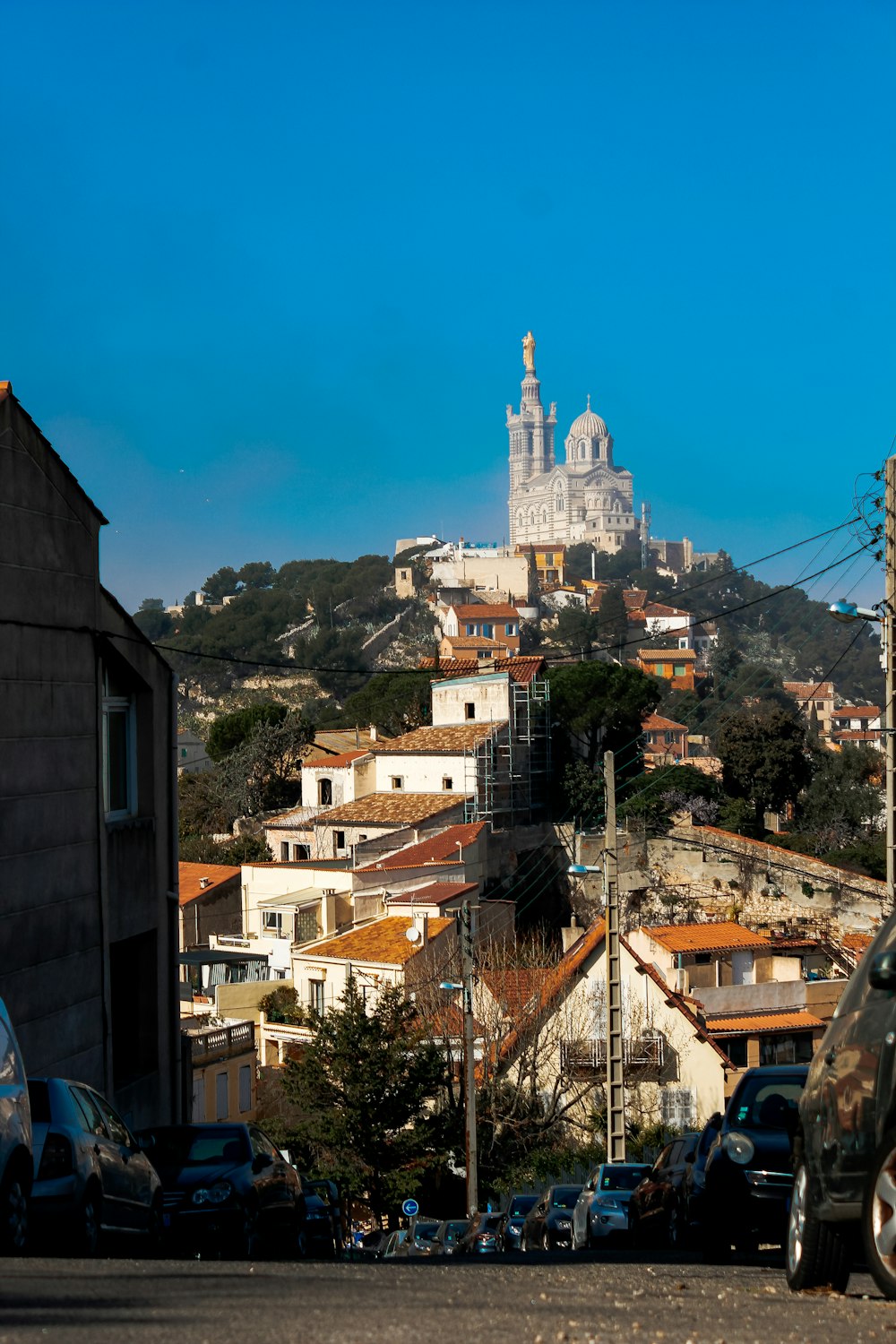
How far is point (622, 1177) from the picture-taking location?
1861 centimetres

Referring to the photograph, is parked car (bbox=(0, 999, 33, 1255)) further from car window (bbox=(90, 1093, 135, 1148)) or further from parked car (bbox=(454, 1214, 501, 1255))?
parked car (bbox=(454, 1214, 501, 1255))

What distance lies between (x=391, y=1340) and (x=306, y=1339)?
310 millimetres

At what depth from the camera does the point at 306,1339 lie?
5.59 m

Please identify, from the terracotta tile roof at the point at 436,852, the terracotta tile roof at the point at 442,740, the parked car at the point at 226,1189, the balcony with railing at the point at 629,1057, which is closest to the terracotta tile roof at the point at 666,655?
the terracotta tile roof at the point at 442,740

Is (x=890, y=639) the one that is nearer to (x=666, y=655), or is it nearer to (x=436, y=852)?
(x=436, y=852)

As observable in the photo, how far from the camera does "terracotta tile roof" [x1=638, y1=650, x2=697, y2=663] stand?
154750 mm

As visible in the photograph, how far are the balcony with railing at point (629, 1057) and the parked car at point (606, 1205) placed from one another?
2019 centimetres

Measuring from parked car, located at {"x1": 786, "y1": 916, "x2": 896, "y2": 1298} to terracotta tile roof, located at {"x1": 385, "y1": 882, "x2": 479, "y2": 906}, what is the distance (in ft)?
146

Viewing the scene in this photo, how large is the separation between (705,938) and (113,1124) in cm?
3891

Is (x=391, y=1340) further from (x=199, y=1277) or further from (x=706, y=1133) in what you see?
(x=706, y=1133)

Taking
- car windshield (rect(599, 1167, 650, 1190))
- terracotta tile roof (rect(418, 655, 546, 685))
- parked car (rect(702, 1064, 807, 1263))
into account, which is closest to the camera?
parked car (rect(702, 1064, 807, 1263))

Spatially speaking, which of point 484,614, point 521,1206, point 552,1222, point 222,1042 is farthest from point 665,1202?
point 484,614

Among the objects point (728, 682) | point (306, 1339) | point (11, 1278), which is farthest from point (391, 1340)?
point (728, 682)

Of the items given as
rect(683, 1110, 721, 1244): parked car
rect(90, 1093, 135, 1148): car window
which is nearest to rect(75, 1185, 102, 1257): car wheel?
rect(90, 1093, 135, 1148): car window
